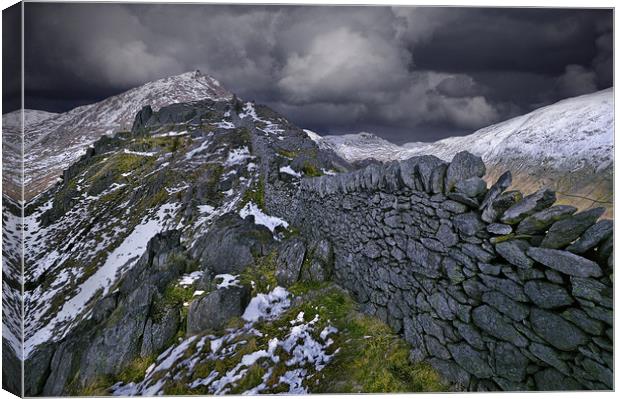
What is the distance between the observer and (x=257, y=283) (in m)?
→ 8.89

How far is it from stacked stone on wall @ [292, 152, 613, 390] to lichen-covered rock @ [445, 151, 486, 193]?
0.5 inches

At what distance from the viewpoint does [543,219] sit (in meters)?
3.35

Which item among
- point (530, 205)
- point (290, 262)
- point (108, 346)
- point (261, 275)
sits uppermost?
point (530, 205)

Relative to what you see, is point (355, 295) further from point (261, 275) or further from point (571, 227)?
A: point (571, 227)

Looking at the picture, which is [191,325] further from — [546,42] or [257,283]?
[546,42]

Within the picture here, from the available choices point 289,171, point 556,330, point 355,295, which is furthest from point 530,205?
point 289,171

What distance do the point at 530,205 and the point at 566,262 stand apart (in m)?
0.69

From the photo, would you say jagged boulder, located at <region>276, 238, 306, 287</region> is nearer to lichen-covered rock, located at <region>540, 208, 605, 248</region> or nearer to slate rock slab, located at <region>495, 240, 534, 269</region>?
slate rock slab, located at <region>495, 240, 534, 269</region>

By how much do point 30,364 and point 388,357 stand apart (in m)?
6.97

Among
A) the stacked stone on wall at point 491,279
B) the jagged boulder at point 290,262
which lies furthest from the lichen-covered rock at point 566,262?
the jagged boulder at point 290,262

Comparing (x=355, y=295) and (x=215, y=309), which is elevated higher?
(x=355, y=295)

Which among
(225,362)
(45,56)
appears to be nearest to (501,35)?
(225,362)

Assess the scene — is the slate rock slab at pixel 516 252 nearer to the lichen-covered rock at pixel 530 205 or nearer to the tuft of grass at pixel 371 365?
the lichen-covered rock at pixel 530 205

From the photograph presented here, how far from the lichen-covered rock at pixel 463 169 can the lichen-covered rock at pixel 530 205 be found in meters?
0.73
